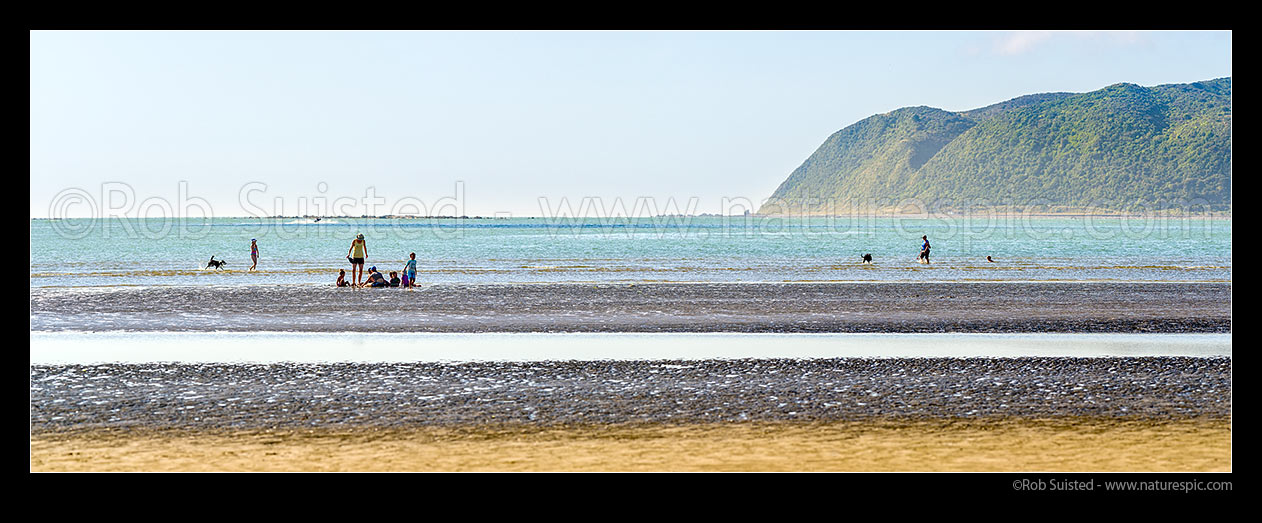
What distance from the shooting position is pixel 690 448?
27.0 feet

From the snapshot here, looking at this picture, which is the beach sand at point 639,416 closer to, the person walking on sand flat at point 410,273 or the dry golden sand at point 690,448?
the dry golden sand at point 690,448

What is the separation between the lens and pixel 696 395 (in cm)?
1048

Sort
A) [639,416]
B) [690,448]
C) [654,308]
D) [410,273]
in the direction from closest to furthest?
[690,448] → [639,416] → [654,308] → [410,273]

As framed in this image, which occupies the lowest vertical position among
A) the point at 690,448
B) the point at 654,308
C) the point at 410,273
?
the point at 690,448

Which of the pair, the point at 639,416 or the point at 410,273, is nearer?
the point at 639,416

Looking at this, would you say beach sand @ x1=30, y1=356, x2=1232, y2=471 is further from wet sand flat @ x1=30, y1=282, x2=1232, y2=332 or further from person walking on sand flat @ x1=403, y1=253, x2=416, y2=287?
person walking on sand flat @ x1=403, y1=253, x2=416, y2=287

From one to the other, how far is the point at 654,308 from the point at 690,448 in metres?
13.1

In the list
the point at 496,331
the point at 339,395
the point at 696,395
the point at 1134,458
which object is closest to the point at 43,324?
the point at 496,331

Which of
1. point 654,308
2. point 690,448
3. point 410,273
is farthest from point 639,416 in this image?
point 410,273

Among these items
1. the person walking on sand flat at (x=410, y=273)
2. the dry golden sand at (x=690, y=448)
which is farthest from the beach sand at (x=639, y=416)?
the person walking on sand flat at (x=410, y=273)

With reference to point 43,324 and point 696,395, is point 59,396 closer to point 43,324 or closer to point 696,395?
point 696,395

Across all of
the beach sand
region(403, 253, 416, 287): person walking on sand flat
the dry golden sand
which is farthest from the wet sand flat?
the dry golden sand

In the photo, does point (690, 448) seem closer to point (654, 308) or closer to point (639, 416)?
point (639, 416)
